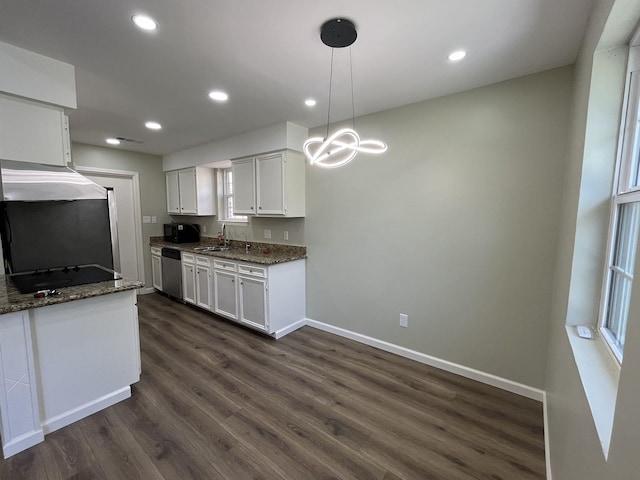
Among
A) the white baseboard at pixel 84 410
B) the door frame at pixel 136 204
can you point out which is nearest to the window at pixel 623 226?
the white baseboard at pixel 84 410

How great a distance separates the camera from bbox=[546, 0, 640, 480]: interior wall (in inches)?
41.9

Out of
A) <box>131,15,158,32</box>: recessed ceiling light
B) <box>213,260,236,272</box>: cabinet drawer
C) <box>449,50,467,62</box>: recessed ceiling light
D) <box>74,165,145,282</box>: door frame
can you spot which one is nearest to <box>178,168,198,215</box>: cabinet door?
<box>74,165,145,282</box>: door frame

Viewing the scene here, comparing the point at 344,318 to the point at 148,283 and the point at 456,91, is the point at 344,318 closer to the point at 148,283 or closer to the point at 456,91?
the point at 456,91

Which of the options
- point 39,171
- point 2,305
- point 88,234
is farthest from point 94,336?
point 88,234

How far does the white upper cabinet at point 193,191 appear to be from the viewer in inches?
179

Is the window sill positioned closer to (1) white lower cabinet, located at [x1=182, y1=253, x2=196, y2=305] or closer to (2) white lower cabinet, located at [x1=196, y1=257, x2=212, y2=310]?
(2) white lower cabinet, located at [x1=196, y1=257, x2=212, y2=310]

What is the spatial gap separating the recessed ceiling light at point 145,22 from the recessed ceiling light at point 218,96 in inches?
33.0

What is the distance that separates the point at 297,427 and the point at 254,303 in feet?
5.29

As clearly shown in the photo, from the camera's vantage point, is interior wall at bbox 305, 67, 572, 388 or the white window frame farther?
the white window frame

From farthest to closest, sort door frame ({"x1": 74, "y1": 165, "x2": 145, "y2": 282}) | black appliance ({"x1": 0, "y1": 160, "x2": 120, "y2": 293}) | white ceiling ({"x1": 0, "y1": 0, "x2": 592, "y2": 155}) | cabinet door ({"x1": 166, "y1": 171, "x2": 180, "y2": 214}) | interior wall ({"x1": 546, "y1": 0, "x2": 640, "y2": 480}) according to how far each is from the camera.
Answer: cabinet door ({"x1": 166, "y1": 171, "x2": 180, "y2": 214})
door frame ({"x1": 74, "y1": 165, "x2": 145, "y2": 282})
black appliance ({"x1": 0, "y1": 160, "x2": 120, "y2": 293})
white ceiling ({"x1": 0, "y1": 0, "x2": 592, "y2": 155})
interior wall ({"x1": 546, "y1": 0, "x2": 640, "y2": 480})

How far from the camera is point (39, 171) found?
1.95 metres

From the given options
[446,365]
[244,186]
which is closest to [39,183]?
[244,186]

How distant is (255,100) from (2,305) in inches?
92.8

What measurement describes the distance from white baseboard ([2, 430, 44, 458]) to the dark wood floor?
0.16 feet
